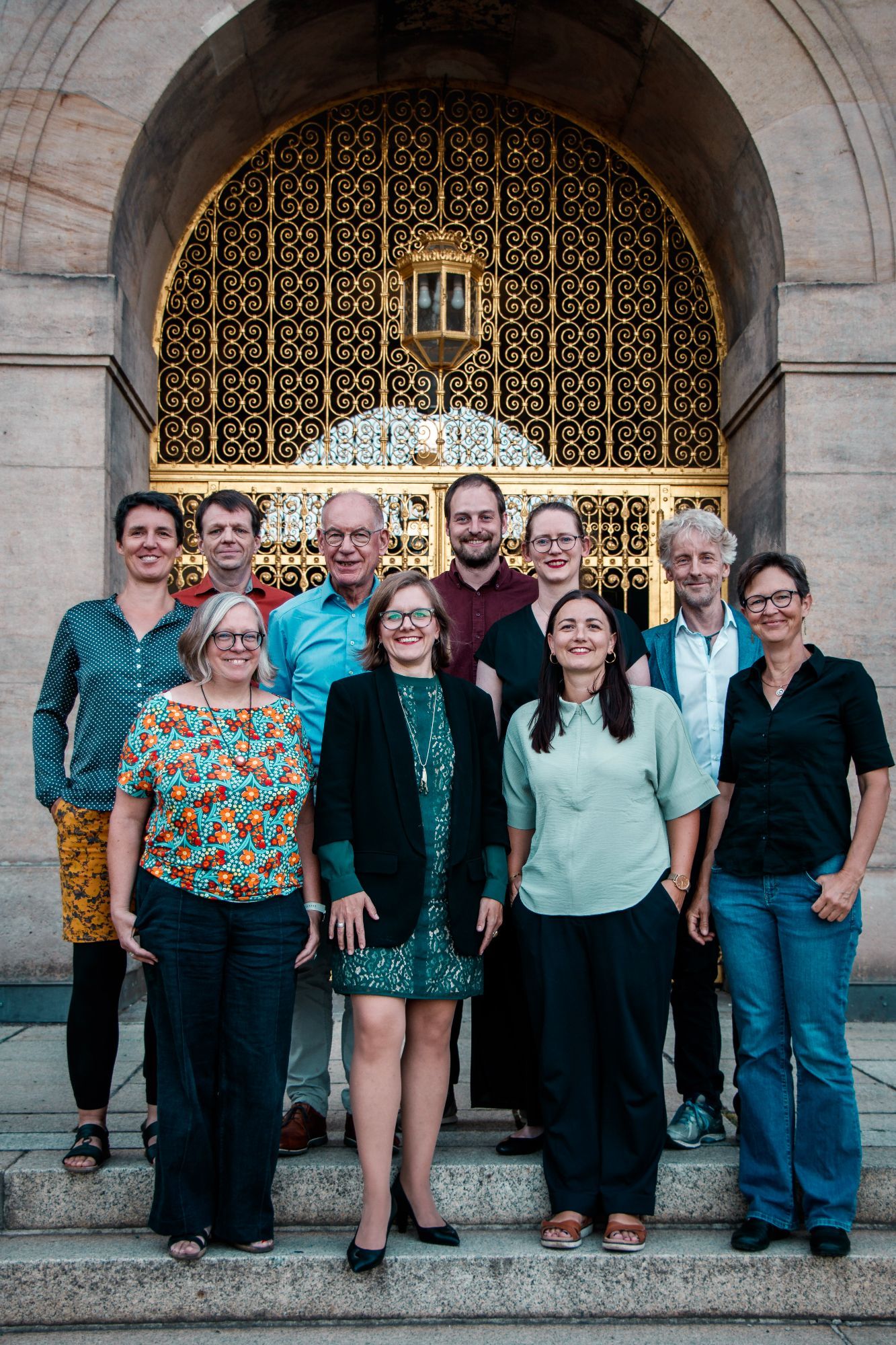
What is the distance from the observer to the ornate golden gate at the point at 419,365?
767cm

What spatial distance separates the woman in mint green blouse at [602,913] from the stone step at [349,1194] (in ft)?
0.63

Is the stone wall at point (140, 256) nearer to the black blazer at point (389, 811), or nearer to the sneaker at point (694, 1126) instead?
the sneaker at point (694, 1126)

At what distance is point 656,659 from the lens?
4.45 metres

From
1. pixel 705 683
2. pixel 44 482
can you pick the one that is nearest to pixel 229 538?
pixel 705 683

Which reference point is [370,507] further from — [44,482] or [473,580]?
[44,482]

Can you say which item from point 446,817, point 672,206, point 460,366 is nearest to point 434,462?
point 460,366

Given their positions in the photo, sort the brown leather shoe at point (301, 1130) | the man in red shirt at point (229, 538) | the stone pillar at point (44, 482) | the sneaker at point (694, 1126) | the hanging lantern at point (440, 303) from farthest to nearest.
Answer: the hanging lantern at point (440, 303)
the stone pillar at point (44, 482)
the man in red shirt at point (229, 538)
the sneaker at point (694, 1126)
the brown leather shoe at point (301, 1130)

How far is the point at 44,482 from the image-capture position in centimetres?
643

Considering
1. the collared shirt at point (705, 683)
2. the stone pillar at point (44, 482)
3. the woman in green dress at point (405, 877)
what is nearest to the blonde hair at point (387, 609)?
the woman in green dress at point (405, 877)

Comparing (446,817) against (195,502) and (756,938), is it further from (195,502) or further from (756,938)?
(195,502)

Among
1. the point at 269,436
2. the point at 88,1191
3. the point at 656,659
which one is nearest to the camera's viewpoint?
the point at 88,1191

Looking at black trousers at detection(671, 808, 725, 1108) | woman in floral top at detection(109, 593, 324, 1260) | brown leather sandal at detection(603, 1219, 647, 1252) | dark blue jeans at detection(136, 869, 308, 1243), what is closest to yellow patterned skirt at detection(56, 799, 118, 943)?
woman in floral top at detection(109, 593, 324, 1260)

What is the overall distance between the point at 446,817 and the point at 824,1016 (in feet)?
4.17

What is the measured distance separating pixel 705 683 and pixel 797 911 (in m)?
0.93
